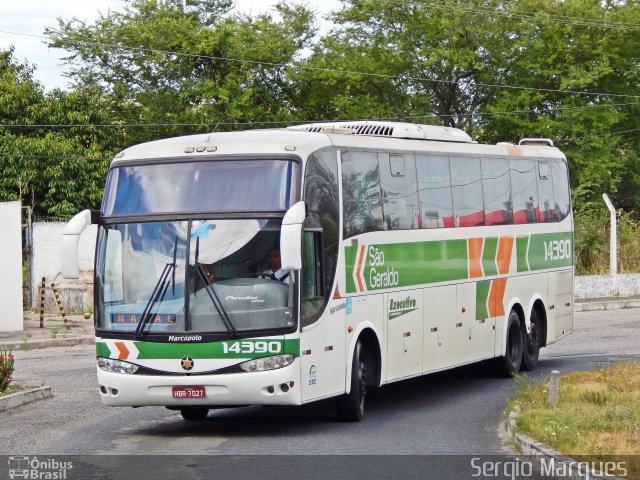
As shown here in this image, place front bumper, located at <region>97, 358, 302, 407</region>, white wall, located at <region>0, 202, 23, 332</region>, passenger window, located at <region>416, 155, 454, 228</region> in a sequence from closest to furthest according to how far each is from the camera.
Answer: front bumper, located at <region>97, 358, 302, 407</region> < passenger window, located at <region>416, 155, 454, 228</region> < white wall, located at <region>0, 202, 23, 332</region>

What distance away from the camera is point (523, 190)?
20.8m

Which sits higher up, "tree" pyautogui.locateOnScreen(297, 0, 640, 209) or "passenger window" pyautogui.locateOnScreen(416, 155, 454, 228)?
Answer: "tree" pyautogui.locateOnScreen(297, 0, 640, 209)

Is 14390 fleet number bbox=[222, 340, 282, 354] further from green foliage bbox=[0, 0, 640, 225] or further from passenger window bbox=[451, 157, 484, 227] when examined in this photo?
green foliage bbox=[0, 0, 640, 225]

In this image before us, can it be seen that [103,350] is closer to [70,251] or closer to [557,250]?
[70,251]

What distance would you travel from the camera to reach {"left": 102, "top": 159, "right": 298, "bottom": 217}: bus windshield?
528 inches

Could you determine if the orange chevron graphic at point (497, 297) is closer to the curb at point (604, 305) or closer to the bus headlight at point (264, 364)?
the bus headlight at point (264, 364)

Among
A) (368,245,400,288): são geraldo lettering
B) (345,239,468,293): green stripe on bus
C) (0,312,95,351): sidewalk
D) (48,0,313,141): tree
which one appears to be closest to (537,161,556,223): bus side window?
(345,239,468,293): green stripe on bus

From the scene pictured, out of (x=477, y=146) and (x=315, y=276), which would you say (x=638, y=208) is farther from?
(x=315, y=276)

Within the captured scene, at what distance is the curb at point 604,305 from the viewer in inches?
1391

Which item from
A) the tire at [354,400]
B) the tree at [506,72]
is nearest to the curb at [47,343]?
the tire at [354,400]

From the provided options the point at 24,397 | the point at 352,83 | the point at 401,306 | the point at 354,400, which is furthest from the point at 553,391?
the point at 352,83

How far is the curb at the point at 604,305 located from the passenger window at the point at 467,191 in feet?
55.6

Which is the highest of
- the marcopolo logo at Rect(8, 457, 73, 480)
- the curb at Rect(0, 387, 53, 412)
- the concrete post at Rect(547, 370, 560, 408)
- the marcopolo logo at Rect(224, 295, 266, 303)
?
the marcopolo logo at Rect(224, 295, 266, 303)

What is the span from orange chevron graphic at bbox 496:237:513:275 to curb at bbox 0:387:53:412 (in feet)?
22.9
